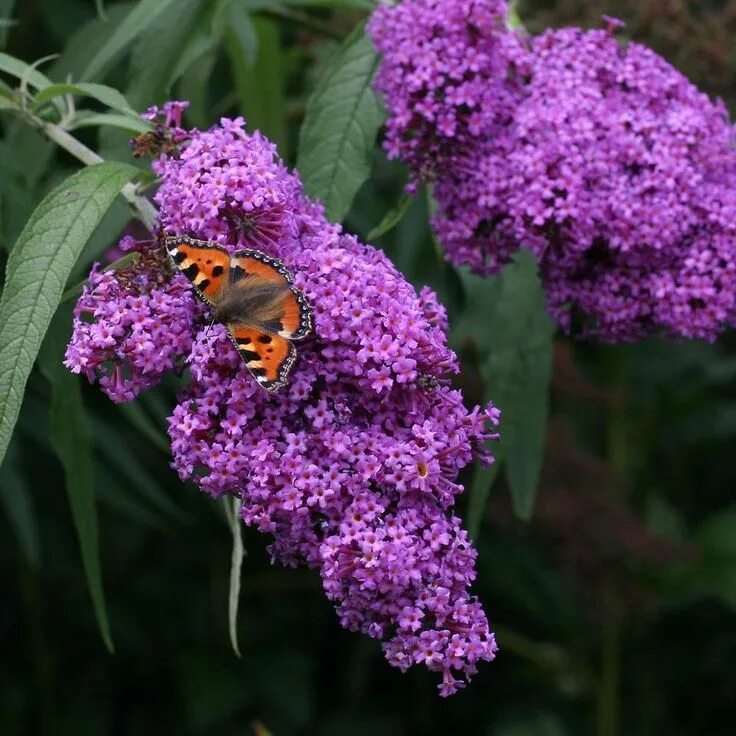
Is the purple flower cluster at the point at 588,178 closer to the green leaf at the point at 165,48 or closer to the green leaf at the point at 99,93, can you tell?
the green leaf at the point at 165,48

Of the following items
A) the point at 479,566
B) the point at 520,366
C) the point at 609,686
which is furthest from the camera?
the point at 479,566

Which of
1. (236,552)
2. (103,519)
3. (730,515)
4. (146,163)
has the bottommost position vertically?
(103,519)

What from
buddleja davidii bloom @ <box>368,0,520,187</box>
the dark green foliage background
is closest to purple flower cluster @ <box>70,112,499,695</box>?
buddleja davidii bloom @ <box>368,0,520,187</box>

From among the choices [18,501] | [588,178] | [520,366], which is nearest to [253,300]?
[588,178]

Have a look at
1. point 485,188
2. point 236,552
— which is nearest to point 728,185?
point 485,188

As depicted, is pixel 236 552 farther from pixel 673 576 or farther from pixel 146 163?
pixel 673 576

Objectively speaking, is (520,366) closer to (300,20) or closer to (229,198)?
(229,198)
